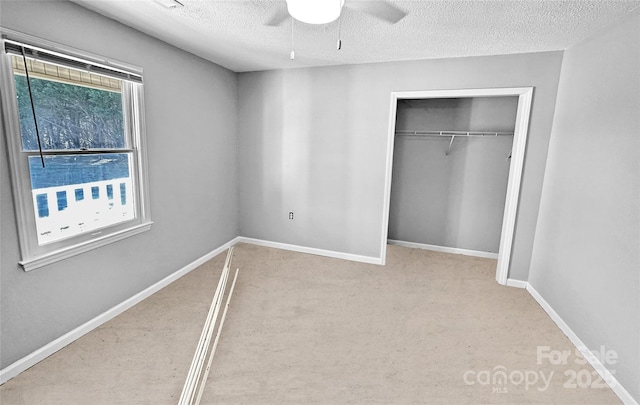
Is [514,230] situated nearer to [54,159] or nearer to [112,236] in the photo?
[112,236]

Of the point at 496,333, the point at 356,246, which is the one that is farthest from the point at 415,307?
the point at 356,246

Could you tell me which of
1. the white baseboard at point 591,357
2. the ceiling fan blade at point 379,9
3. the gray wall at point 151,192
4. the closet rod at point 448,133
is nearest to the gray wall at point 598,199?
the white baseboard at point 591,357

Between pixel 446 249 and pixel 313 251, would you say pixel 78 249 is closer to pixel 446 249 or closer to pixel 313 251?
pixel 313 251

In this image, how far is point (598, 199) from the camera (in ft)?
7.13

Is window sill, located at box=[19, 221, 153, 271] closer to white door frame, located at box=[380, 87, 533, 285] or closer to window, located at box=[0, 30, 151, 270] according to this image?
window, located at box=[0, 30, 151, 270]

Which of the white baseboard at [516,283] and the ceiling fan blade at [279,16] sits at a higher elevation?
the ceiling fan blade at [279,16]

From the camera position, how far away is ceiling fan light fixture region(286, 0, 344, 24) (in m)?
1.40

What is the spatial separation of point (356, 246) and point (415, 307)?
120cm

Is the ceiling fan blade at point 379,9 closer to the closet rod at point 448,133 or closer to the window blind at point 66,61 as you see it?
the window blind at point 66,61

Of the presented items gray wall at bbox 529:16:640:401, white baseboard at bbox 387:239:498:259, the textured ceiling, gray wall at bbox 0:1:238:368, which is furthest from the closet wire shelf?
gray wall at bbox 0:1:238:368

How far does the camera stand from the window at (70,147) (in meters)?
1.86

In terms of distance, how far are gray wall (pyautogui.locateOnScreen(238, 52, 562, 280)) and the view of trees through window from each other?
1760 mm

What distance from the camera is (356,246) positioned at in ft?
12.8

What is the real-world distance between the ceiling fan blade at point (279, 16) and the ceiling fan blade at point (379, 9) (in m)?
0.42
